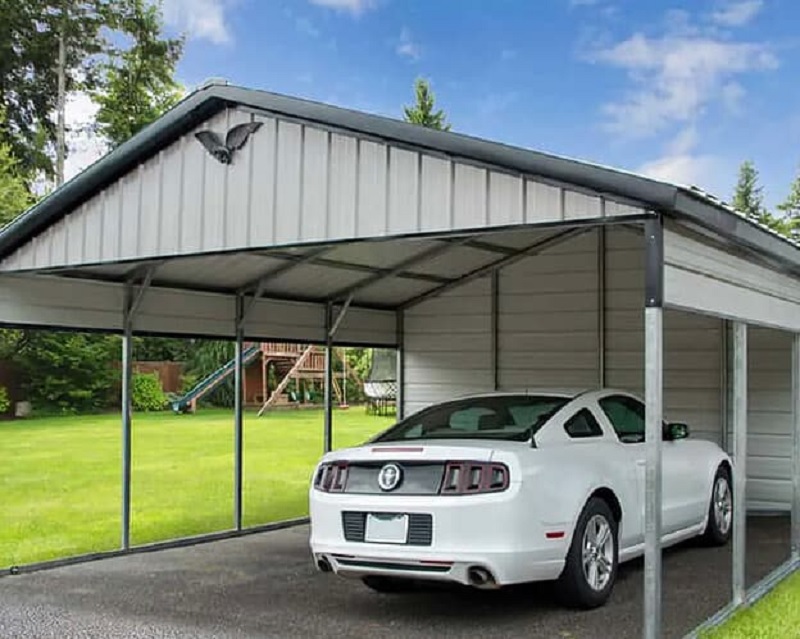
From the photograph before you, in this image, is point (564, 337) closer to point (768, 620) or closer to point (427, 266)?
point (427, 266)

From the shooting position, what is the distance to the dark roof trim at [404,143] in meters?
5.36

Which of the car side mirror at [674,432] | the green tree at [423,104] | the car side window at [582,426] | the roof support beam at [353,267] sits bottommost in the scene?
the car side mirror at [674,432]

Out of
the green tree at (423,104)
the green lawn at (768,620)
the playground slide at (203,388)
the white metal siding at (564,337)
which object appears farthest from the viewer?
the green tree at (423,104)

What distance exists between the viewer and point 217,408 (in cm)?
2975

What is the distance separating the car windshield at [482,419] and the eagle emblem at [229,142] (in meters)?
2.17

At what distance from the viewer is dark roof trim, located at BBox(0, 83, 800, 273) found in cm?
536

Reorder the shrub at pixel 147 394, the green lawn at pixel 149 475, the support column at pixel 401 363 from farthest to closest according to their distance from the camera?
the shrub at pixel 147 394 < the support column at pixel 401 363 < the green lawn at pixel 149 475

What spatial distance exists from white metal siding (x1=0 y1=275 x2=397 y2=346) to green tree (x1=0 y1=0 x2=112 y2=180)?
24979mm

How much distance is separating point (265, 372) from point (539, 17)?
13.7 metres

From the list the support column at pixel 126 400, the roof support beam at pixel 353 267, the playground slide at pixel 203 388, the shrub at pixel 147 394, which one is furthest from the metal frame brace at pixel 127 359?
the shrub at pixel 147 394

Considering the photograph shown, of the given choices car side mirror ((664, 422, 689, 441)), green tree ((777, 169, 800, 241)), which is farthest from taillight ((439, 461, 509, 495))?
green tree ((777, 169, 800, 241))

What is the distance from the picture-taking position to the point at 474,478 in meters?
5.93

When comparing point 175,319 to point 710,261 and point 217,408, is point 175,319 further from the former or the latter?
point 217,408

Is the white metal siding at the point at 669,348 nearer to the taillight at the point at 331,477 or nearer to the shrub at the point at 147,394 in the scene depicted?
the taillight at the point at 331,477
